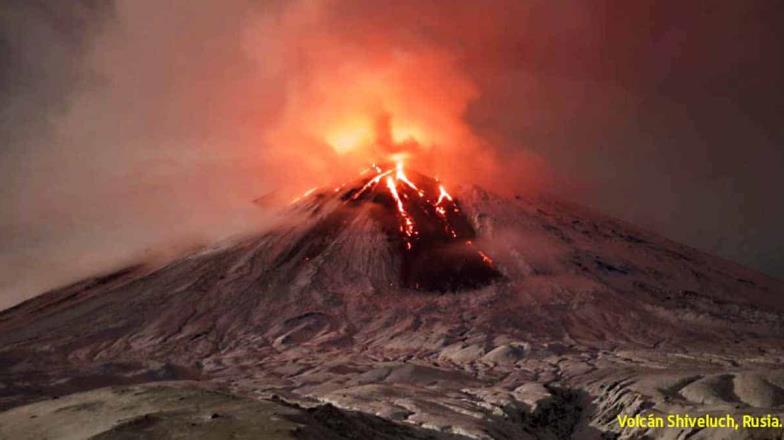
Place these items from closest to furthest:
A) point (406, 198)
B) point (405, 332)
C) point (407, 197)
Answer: point (405, 332)
point (406, 198)
point (407, 197)

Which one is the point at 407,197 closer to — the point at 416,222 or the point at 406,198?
the point at 406,198

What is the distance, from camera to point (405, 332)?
7800 centimetres

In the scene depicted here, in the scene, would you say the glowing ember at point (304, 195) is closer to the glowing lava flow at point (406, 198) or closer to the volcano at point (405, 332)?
the volcano at point (405, 332)

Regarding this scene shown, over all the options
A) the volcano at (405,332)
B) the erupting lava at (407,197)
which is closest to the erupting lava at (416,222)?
the erupting lava at (407,197)

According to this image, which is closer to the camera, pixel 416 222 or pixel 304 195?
pixel 416 222

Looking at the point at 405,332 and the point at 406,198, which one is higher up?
the point at 406,198

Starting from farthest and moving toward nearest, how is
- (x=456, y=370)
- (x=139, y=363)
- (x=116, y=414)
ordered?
(x=139, y=363) < (x=456, y=370) < (x=116, y=414)

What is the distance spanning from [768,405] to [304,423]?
3160 cm

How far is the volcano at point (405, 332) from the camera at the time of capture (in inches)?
1177

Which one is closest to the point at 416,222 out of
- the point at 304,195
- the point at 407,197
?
the point at 407,197

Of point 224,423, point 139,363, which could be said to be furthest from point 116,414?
point 139,363

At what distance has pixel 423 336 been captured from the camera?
249 ft

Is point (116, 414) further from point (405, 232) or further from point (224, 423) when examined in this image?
point (405, 232)

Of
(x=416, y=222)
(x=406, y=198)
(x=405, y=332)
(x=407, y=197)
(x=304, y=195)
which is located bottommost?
(x=405, y=332)
